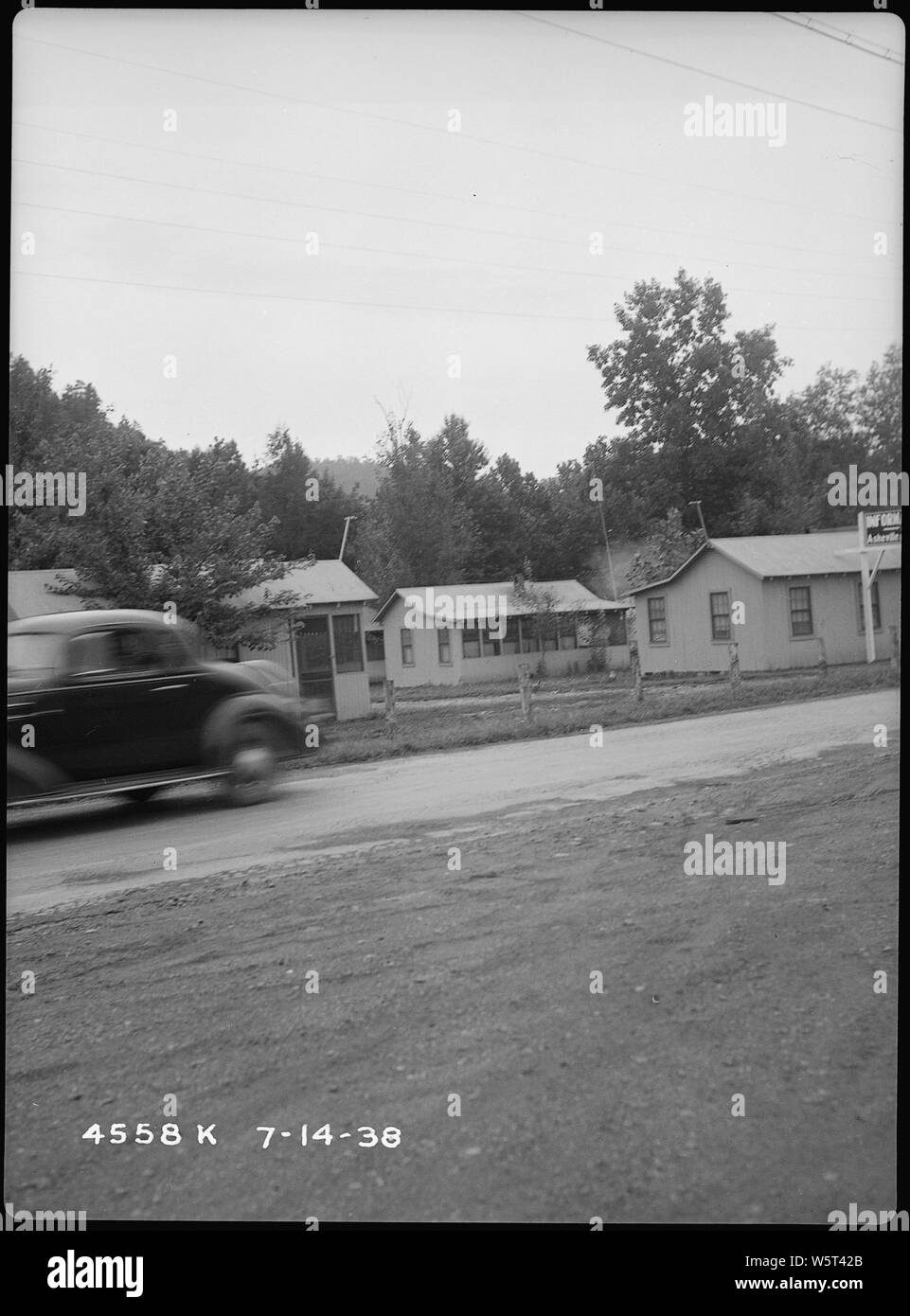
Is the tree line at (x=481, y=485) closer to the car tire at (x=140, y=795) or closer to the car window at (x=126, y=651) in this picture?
the car window at (x=126, y=651)

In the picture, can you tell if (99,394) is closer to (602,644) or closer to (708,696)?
(602,644)

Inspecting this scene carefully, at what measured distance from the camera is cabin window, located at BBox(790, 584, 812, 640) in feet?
11.5

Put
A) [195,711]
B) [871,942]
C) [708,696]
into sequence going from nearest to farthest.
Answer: [871,942], [195,711], [708,696]

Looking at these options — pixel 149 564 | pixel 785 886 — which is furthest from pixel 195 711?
pixel 785 886

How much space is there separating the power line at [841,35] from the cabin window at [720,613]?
1746 mm

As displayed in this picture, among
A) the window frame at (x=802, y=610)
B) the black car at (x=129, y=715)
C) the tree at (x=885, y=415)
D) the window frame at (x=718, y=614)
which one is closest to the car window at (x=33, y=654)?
the black car at (x=129, y=715)

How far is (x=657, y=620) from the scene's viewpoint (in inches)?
141

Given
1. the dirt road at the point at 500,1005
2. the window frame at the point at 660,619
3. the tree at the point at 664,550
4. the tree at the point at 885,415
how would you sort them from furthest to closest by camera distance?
1. the window frame at the point at 660,619
2. the tree at the point at 664,550
3. the tree at the point at 885,415
4. the dirt road at the point at 500,1005

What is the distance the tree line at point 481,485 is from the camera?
10.6 feet

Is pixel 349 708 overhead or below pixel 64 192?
below

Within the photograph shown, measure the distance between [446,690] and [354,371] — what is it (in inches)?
43.7

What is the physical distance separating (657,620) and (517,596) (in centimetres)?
53

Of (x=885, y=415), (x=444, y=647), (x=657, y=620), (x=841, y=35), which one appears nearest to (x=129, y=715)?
(x=444, y=647)

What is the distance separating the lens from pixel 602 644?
366 cm
